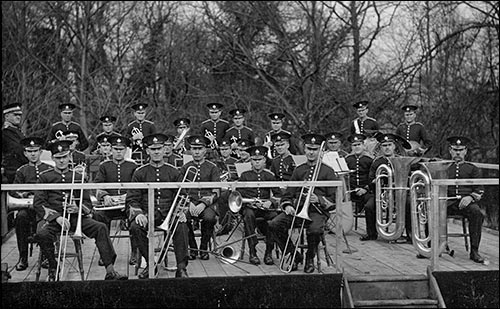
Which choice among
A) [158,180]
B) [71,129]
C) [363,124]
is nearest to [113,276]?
[158,180]

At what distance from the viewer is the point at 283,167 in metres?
10.2

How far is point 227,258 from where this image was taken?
9023 mm

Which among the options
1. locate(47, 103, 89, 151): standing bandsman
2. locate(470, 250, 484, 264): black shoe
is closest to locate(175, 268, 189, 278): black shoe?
locate(47, 103, 89, 151): standing bandsman

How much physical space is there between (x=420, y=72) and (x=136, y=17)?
431 inches

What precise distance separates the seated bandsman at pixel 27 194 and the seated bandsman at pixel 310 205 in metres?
2.86

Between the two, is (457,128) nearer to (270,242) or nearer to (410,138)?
(410,138)

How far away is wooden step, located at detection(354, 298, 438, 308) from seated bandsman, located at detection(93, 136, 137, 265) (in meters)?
2.86

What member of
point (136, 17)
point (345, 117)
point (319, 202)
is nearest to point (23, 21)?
point (136, 17)

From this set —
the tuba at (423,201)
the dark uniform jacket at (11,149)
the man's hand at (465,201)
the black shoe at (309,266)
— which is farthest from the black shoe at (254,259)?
the dark uniform jacket at (11,149)

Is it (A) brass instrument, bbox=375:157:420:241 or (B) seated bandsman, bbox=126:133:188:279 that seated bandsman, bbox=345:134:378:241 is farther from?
(B) seated bandsman, bbox=126:133:188:279

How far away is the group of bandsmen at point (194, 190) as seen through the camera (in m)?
8.52

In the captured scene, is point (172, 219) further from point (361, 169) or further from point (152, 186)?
point (361, 169)

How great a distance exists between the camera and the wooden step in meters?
8.14

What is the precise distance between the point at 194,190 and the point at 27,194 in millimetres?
2026
